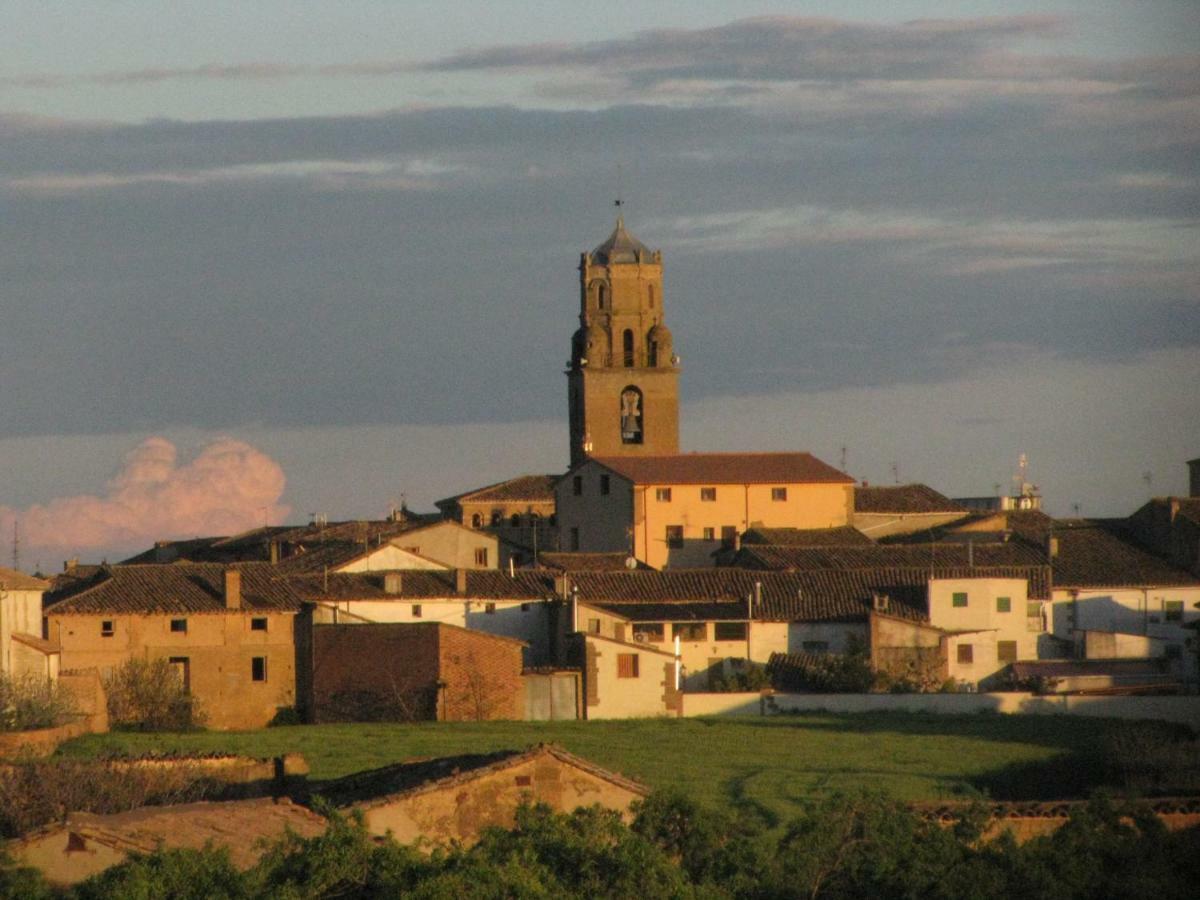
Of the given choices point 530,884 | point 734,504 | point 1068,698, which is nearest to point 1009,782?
point 1068,698

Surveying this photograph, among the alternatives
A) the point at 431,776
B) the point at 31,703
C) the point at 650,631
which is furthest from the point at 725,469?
the point at 431,776

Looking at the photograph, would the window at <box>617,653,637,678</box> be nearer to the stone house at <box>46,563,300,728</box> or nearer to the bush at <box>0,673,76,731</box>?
the stone house at <box>46,563,300,728</box>

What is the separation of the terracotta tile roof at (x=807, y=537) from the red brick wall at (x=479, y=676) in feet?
54.9

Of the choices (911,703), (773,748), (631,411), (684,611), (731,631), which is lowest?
(773,748)

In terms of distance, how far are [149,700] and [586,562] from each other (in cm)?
1522

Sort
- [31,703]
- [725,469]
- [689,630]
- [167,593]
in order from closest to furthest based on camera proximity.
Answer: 1. [31,703]
2. [167,593]
3. [689,630]
4. [725,469]

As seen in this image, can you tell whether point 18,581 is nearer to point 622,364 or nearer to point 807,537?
point 807,537

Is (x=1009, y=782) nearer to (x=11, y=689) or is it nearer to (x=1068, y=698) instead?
(x=1068, y=698)

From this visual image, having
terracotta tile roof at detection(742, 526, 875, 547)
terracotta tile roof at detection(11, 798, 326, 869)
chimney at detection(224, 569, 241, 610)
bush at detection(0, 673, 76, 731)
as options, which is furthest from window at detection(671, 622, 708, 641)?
terracotta tile roof at detection(11, 798, 326, 869)

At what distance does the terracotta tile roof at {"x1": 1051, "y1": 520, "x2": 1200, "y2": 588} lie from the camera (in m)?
65.2

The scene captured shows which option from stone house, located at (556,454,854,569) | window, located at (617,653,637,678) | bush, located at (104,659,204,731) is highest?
stone house, located at (556,454,854,569)

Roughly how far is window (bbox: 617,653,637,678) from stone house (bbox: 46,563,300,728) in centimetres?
616

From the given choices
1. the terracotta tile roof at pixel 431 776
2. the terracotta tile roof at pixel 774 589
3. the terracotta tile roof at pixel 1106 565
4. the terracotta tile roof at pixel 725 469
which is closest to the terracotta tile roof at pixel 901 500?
the terracotta tile roof at pixel 725 469

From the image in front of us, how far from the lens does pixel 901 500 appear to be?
78.6 meters
